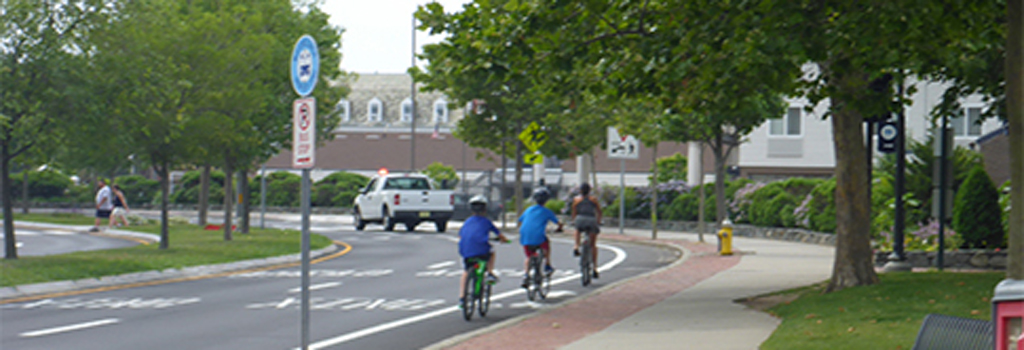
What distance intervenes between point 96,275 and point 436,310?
6.62 metres

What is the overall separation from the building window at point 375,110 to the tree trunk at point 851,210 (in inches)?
3234

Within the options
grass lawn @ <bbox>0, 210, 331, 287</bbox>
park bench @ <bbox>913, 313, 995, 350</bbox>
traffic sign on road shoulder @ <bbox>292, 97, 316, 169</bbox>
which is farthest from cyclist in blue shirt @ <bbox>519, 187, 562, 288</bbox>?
park bench @ <bbox>913, 313, 995, 350</bbox>

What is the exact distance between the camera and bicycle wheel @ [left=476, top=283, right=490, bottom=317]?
1377 cm

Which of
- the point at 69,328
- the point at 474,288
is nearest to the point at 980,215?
the point at 474,288

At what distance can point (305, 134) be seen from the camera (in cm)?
901

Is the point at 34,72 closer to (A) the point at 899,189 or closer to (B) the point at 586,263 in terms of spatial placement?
(B) the point at 586,263

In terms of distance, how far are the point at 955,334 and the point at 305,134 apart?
495 centimetres

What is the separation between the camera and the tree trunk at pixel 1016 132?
8617 millimetres

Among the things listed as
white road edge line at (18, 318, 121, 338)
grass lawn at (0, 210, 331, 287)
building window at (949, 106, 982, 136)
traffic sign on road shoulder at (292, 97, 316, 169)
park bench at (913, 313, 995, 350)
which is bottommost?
white road edge line at (18, 318, 121, 338)

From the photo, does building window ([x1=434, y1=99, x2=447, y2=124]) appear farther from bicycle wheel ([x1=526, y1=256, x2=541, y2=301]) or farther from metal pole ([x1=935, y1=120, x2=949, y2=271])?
bicycle wheel ([x1=526, y1=256, x2=541, y2=301])

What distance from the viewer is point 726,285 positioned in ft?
56.7

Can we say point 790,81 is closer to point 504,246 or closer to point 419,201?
point 504,246

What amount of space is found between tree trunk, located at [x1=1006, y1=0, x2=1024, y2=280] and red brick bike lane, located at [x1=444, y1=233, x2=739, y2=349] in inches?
164

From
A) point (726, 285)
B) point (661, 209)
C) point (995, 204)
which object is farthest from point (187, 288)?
point (661, 209)
